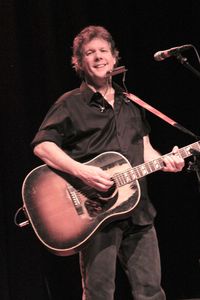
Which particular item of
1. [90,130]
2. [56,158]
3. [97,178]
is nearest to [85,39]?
[90,130]

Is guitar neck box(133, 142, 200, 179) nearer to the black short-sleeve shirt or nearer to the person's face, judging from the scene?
the black short-sleeve shirt

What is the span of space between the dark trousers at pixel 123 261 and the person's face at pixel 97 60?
88cm

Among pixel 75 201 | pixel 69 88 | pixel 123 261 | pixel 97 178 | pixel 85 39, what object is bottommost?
pixel 123 261

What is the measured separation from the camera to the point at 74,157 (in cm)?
250

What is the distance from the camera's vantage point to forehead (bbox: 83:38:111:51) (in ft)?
8.93

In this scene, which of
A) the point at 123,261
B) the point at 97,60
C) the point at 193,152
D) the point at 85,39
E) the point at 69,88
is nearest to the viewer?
the point at 193,152

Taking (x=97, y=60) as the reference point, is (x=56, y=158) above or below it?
below

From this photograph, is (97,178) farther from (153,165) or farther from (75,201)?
(153,165)

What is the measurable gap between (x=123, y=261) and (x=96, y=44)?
1296mm

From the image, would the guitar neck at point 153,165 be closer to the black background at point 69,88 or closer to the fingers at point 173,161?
the fingers at point 173,161

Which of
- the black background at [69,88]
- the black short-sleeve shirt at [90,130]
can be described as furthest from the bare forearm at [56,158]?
the black background at [69,88]

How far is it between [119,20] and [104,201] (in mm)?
1888

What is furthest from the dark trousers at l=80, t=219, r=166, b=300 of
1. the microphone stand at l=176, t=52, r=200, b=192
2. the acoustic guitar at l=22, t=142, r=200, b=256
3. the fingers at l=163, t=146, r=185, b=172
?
the microphone stand at l=176, t=52, r=200, b=192

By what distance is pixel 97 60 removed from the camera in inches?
105
